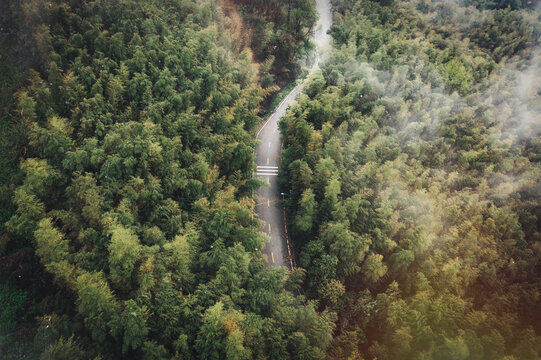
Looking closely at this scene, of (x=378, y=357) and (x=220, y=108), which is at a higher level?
(x=220, y=108)

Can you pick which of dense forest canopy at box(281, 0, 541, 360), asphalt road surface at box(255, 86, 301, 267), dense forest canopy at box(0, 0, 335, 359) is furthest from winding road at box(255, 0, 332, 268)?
dense forest canopy at box(0, 0, 335, 359)

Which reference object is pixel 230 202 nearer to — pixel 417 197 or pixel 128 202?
pixel 128 202

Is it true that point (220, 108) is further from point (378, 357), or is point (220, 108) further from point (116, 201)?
point (378, 357)

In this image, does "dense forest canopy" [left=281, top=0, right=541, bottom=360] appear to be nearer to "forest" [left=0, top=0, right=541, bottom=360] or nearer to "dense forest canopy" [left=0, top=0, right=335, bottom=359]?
"forest" [left=0, top=0, right=541, bottom=360]

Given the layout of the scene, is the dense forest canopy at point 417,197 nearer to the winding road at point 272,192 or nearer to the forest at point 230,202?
the forest at point 230,202

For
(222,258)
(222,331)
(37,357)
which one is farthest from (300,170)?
(37,357)

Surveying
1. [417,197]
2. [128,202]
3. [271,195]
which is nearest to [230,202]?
[271,195]
